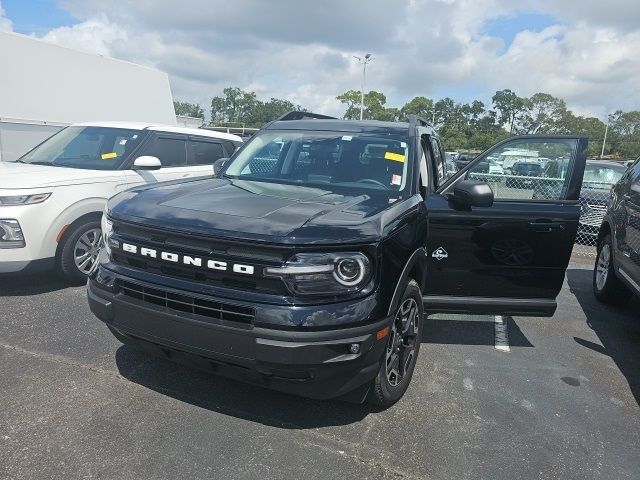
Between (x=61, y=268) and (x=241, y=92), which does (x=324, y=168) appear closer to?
(x=61, y=268)

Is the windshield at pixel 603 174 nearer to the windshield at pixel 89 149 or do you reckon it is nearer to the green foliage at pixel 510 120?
the windshield at pixel 89 149

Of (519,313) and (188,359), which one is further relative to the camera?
(519,313)

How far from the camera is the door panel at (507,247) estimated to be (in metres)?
3.87

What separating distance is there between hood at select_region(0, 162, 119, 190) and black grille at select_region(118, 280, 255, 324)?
2.59 metres

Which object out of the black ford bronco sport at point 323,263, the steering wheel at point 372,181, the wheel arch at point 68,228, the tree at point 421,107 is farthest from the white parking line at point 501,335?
the tree at point 421,107

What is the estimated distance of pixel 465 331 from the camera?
4.73 m

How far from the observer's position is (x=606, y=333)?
4.95 metres

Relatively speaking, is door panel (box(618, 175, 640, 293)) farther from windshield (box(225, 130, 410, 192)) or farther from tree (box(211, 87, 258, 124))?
tree (box(211, 87, 258, 124))

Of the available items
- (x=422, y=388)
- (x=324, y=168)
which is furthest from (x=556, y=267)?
(x=324, y=168)

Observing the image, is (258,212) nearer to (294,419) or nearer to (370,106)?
(294,419)

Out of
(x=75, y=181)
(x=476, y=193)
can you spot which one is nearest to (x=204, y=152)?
(x=75, y=181)

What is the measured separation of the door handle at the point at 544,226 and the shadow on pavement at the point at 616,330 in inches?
53.2

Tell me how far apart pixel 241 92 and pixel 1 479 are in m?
104

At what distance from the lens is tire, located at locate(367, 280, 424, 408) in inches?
117
